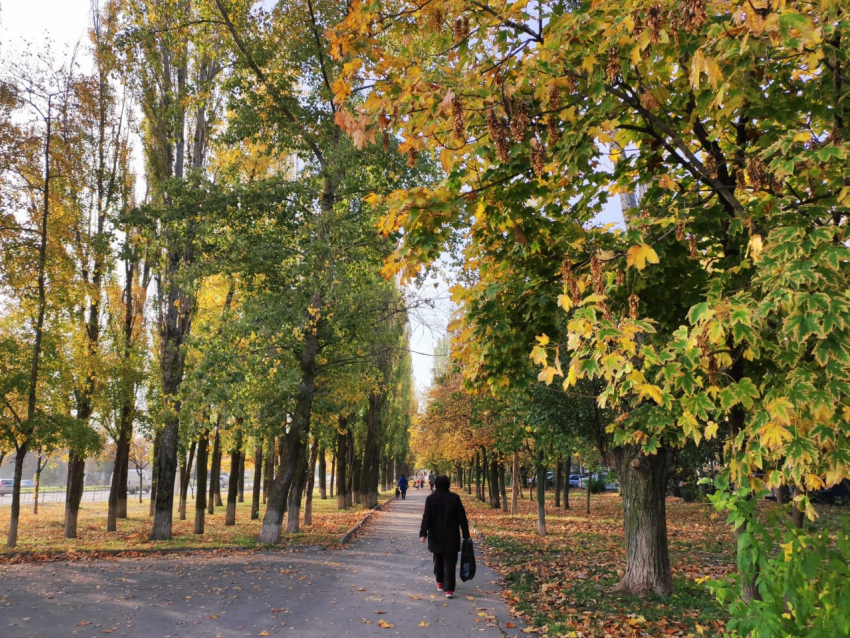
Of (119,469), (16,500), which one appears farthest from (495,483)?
(16,500)

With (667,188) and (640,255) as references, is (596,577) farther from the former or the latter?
(640,255)

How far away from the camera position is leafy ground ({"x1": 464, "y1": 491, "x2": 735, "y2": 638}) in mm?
6652

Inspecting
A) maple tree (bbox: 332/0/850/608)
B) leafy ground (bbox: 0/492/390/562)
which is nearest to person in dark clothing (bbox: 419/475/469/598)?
maple tree (bbox: 332/0/850/608)

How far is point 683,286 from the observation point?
4.62 meters

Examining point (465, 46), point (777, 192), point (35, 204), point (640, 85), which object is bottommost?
point (777, 192)

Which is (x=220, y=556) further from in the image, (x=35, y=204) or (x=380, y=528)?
(x=35, y=204)

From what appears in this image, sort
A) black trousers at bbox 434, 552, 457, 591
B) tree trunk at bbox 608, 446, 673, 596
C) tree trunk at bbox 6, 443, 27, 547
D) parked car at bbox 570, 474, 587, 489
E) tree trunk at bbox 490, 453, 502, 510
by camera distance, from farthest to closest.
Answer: parked car at bbox 570, 474, 587, 489, tree trunk at bbox 490, 453, 502, 510, tree trunk at bbox 6, 443, 27, 547, tree trunk at bbox 608, 446, 673, 596, black trousers at bbox 434, 552, 457, 591

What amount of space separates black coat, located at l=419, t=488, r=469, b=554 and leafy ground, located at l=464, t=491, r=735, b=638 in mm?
1144

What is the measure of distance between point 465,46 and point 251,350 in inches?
368

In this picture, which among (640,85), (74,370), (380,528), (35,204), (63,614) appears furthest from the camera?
(380,528)

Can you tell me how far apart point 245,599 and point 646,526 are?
5961 mm

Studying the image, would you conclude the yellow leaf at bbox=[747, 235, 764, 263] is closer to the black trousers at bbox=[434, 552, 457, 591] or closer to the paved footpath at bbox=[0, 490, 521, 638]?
the paved footpath at bbox=[0, 490, 521, 638]

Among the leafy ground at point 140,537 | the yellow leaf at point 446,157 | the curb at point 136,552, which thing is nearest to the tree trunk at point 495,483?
the leafy ground at point 140,537

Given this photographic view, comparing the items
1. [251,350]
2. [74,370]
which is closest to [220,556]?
[251,350]
